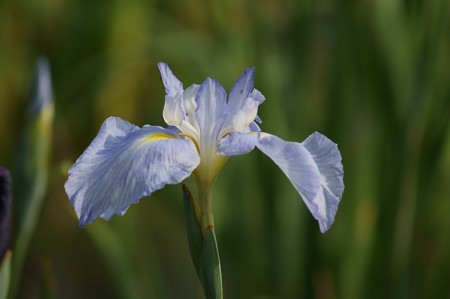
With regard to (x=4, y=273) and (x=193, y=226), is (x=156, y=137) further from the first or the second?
(x=4, y=273)

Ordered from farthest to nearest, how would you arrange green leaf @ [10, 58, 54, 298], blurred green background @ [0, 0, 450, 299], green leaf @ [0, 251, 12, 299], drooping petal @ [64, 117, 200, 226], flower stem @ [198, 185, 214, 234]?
blurred green background @ [0, 0, 450, 299]
green leaf @ [10, 58, 54, 298]
green leaf @ [0, 251, 12, 299]
flower stem @ [198, 185, 214, 234]
drooping petal @ [64, 117, 200, 226]

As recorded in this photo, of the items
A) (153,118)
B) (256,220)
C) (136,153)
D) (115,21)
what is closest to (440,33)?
(256,220)

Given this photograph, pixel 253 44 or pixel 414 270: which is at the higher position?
pixel 253 44

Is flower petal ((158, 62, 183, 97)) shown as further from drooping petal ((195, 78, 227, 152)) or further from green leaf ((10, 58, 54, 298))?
green leaf ((10, 58, 54, 298))

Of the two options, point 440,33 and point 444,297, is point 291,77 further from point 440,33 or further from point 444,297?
point 444,297

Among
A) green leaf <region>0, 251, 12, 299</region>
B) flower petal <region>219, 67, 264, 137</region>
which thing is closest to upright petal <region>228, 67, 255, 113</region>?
flower petal <region>219, 67, 264, 137</region>

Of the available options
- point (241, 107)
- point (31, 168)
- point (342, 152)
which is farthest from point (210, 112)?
point (342, 152)

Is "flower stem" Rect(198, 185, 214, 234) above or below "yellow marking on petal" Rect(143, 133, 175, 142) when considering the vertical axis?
below
